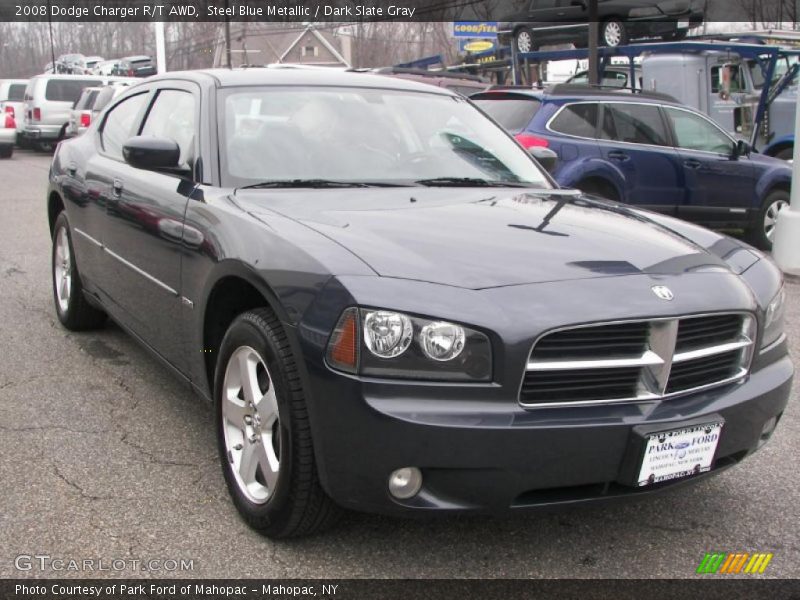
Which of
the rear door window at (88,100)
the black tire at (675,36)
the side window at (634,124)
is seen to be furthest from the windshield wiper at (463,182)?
the rear door window at (88,100)

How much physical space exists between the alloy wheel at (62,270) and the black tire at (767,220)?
728 centimetres

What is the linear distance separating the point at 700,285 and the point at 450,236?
821 millimetres

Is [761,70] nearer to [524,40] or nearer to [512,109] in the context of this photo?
[524,40]

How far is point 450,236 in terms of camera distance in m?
3.04

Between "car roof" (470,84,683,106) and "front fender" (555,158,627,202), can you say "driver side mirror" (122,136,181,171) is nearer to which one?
"front fender" (555,158,627,202)

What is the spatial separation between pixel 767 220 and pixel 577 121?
2634 mm

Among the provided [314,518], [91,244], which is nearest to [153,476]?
[314,518]

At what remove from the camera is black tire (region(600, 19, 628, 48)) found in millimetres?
17547

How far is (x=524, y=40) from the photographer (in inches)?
746

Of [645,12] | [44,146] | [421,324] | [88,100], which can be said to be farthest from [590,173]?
[44,146]

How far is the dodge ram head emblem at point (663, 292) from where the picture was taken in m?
2.75

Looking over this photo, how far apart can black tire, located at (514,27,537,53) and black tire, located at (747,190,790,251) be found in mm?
9966

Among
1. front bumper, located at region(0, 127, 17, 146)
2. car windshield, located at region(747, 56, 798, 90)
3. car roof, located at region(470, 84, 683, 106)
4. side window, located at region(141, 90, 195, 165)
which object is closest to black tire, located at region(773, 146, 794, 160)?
car windshield, located at region(747, 56, 798, 90)

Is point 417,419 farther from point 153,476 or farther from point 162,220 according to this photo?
point 162,220
